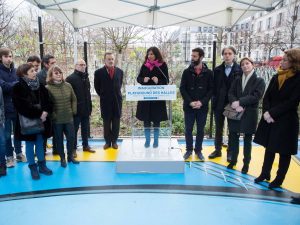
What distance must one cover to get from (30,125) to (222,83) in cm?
294

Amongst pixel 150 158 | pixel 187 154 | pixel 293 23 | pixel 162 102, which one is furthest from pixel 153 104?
pixel 293 23

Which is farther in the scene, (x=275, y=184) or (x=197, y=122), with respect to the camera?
(x=197, y=122)

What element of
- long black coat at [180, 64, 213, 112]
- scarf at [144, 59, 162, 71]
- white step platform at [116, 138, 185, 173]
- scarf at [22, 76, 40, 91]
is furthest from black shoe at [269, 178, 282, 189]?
scarf at [22, 76, 40, 91]

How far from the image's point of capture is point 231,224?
9.02 feet

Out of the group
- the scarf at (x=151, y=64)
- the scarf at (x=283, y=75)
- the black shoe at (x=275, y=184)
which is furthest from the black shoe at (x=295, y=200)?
the scarf at (x=151, y=64)

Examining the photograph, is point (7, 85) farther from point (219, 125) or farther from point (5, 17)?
point (5, 17)

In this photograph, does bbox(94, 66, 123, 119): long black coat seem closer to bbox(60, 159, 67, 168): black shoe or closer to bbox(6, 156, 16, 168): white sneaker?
bbox(60, 159, 67, 168): black shoe

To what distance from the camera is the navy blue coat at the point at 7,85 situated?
3895mm

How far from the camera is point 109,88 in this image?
4727 millimetres

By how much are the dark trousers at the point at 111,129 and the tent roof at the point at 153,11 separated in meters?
2.03

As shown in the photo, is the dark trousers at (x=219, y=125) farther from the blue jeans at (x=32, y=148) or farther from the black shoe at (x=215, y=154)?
the blue jeans at (x=32, y=148)

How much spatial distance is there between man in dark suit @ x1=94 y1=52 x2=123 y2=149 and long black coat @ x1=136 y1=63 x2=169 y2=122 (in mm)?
566

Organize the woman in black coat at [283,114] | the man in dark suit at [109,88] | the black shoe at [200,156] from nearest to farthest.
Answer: the woman in black coat at [283,114], the black shoe at [200,156], the man in dark suit at [109,88]

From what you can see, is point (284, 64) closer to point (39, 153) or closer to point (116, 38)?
point (39, 153)
